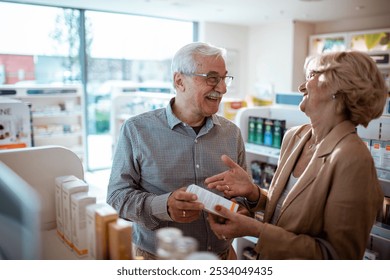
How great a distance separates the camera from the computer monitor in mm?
972

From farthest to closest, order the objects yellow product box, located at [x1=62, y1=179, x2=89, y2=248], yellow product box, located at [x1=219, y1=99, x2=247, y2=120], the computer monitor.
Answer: yellow product box, located at [x1=219, y1=99, x2=247, y2=120] < yellow product box, located at [x1=62, y1=179, x2=89, y2=248] < the computer monitor

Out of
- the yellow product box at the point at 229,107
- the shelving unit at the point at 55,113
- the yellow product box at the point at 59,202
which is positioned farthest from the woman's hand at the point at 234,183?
the shelving unit at the point at 55,113

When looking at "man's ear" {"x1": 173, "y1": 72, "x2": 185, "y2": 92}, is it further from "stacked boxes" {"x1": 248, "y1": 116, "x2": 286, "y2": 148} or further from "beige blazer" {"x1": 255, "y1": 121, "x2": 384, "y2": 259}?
"stacked boxes" {"x1": 248, "y1": 116, "x2": 286, "y2": 148}

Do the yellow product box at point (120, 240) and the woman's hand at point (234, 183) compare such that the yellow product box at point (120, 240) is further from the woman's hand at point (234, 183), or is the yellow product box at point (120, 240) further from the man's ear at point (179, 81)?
the man's ear at point (179, 81)

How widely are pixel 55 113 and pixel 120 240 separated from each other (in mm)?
5615

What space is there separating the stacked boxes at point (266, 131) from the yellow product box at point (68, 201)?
2198mm

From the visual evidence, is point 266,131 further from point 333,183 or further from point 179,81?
point 333,183

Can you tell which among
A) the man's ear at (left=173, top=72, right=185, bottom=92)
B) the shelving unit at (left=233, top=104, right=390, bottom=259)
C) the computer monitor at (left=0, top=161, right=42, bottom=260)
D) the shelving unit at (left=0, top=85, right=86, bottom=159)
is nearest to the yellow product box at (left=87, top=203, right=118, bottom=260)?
the computer monitor at (left=0, top=161, right=42, bottom=260)

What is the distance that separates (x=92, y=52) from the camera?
23.7ft

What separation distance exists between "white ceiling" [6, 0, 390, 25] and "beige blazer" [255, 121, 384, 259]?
5.49m

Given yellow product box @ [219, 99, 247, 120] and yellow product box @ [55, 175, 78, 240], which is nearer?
yellow product box @ [55, 175, 78, 240]

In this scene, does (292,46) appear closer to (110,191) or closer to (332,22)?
(332,22)
